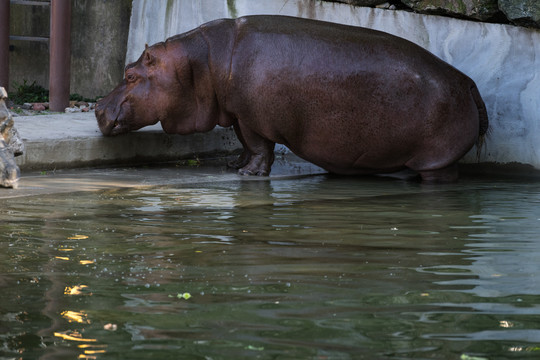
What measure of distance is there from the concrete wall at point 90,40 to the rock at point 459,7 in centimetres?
366

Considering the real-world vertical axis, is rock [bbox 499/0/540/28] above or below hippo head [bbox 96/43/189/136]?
above

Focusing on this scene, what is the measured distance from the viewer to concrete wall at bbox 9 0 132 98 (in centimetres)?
1030

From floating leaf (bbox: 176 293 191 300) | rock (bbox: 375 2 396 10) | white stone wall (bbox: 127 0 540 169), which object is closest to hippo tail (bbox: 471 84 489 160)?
white stone wall (bbox: 127 0 540 169)

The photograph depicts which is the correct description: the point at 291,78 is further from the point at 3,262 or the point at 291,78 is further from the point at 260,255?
the point at 3,262

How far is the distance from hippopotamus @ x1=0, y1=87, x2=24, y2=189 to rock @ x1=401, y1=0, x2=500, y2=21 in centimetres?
370

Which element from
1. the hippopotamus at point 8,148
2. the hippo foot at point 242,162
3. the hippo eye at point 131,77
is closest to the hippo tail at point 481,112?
the hippo foot at point 242,162

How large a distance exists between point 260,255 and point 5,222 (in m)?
1.48

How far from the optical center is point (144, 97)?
23.9 ft

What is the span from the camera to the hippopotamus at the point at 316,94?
693cm

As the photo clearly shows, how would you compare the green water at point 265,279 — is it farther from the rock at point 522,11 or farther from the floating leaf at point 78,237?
the rock at point 522,11

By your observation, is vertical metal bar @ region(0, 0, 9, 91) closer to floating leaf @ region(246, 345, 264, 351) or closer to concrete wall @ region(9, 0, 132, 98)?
concrete wall @ region(9, 0, 132, 98)

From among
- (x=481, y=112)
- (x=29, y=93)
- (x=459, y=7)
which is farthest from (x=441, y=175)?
(x=29, y=93)

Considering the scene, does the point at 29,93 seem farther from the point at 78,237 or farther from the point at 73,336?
the point at 73,336

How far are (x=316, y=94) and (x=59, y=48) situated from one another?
322cm
